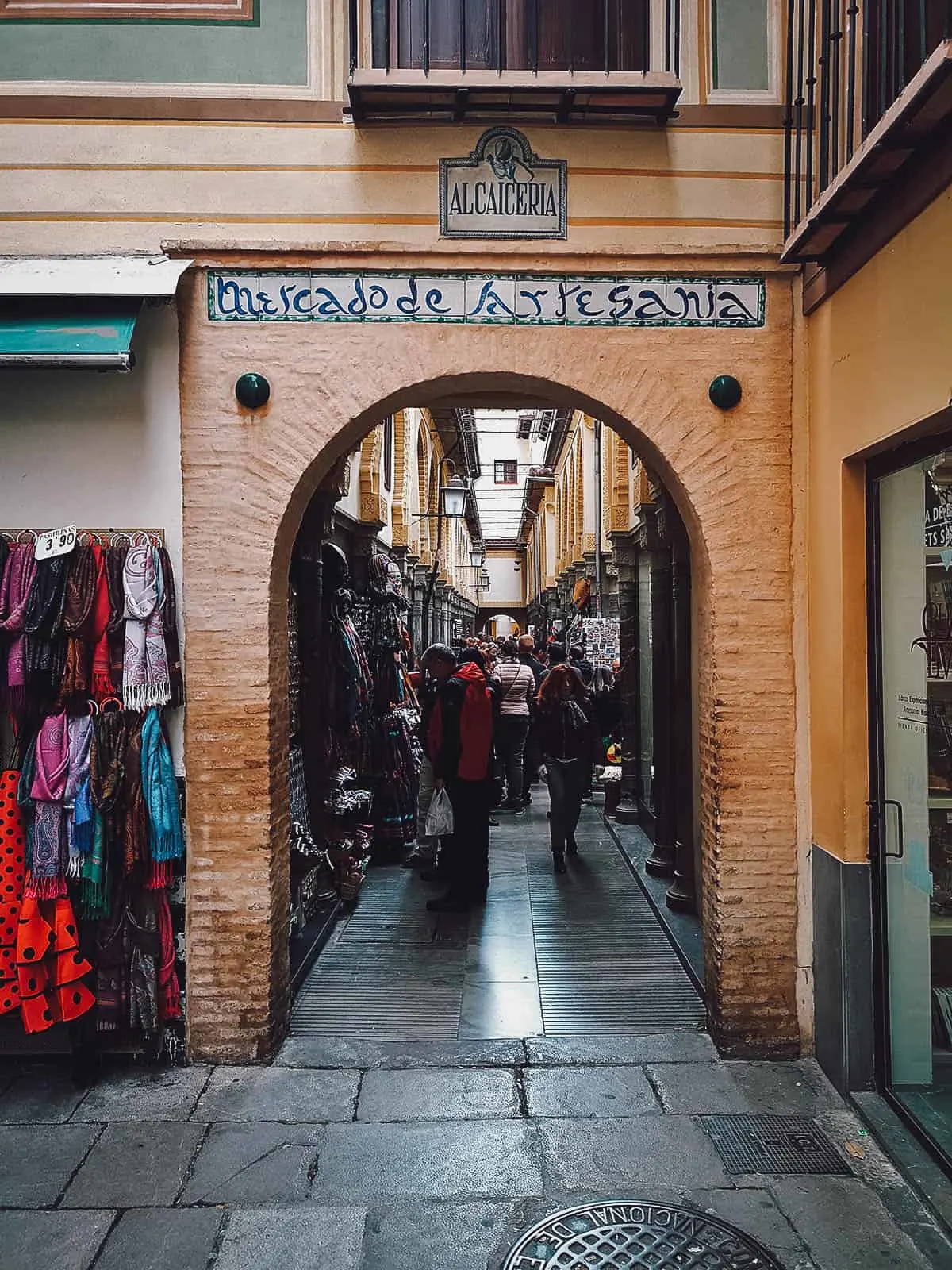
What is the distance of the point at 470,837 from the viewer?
24.3ft

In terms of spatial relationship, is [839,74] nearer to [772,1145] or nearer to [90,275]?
[90,275]

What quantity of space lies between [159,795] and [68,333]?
7.59 ft

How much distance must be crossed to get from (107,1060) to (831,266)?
17.8ft

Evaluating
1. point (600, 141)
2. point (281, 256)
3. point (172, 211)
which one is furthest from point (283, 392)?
point (600, 141)

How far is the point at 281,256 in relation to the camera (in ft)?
16.0

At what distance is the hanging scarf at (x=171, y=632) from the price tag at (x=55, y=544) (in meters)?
Result: 0.43

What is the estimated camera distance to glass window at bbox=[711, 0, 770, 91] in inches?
195

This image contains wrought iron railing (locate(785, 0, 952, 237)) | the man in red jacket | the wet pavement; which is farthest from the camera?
the man in red jacket

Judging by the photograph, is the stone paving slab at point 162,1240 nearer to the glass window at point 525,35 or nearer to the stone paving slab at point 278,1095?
the stone paving slab at point 278,1095

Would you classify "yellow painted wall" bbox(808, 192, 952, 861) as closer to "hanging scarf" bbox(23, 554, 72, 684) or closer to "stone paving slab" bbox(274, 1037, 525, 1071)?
"stone paving slab" bbox(274, 1037, 525, 1071)

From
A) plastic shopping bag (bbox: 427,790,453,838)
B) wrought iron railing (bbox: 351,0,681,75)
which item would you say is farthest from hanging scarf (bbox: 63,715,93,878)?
wrought iron railing (bbox: 351,0,681,75)

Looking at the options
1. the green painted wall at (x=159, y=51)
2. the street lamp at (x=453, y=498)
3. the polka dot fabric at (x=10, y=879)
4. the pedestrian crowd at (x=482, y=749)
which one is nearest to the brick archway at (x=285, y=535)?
the polka dot fabric at (x=10, y=879)

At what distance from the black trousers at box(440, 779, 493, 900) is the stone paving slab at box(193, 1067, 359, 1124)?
2723 millimetres

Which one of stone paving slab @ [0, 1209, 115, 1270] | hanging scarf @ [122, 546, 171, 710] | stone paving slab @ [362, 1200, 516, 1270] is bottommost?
stone paving slab @ [0, 1209, 115, 1270]
